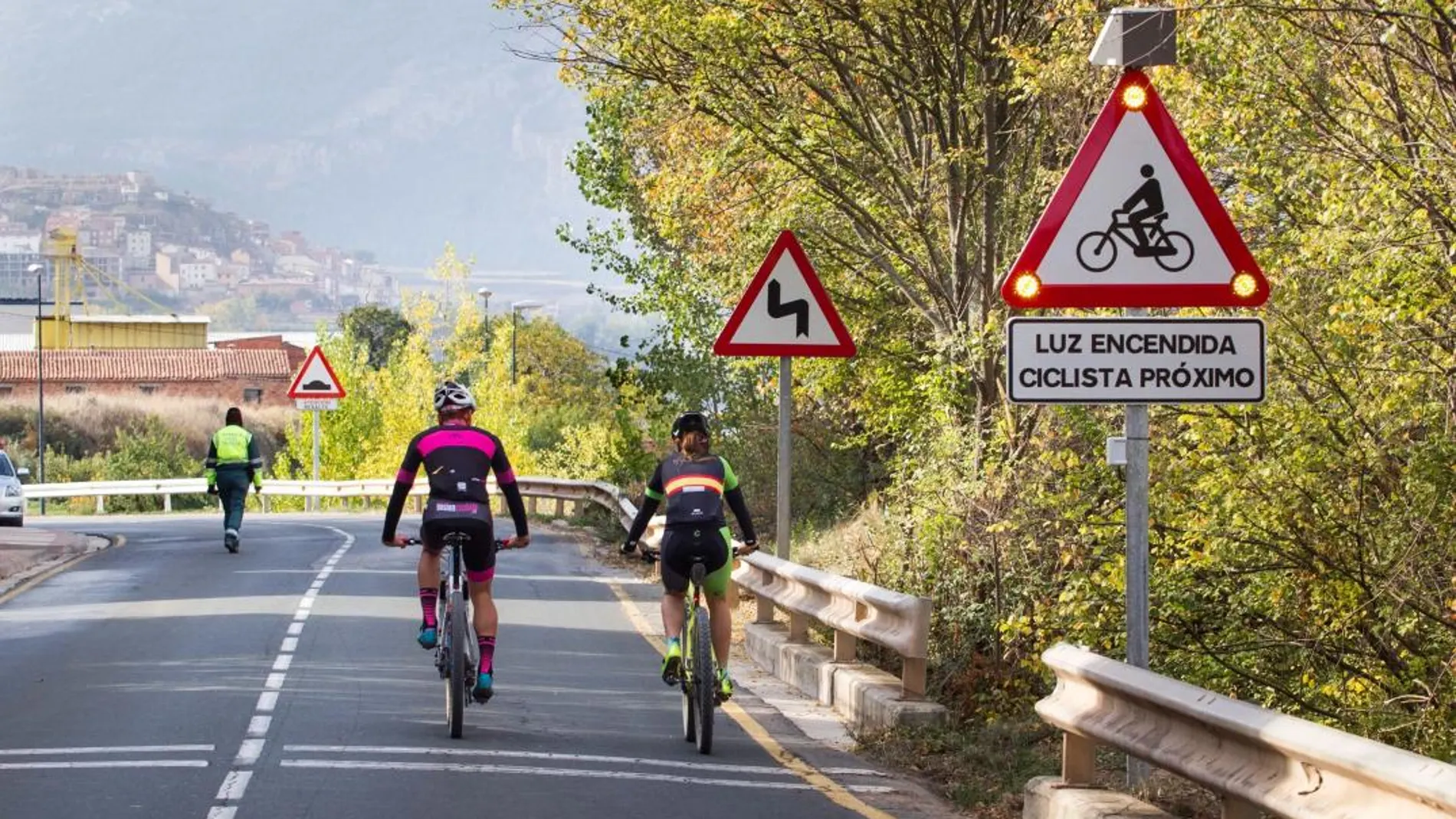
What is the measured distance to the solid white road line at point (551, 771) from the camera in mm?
10711

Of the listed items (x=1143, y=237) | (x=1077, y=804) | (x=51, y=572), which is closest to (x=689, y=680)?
(x=1077, y=804)

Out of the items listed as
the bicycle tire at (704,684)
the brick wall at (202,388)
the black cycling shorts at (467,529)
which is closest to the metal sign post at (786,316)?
the black cycling shorts at (467,529)

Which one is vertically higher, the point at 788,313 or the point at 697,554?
the point at 788,313

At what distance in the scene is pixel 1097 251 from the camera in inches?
314

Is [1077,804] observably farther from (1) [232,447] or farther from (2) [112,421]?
(2) [112,421]

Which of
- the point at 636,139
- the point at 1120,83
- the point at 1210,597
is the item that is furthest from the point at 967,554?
the point at 636,139

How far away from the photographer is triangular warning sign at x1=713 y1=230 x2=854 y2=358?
1505cm

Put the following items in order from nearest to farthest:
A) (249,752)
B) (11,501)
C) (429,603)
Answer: (249,752) < (429,603) < (11,501)

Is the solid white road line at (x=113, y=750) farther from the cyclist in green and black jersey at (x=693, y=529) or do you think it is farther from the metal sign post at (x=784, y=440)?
the metal sign post at (x=784, y=440)

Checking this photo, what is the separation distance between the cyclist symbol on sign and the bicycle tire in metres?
4.45

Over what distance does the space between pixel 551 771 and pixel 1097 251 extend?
4364 millimetres

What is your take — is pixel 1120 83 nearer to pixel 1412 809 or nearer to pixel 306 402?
pixel 1412 809

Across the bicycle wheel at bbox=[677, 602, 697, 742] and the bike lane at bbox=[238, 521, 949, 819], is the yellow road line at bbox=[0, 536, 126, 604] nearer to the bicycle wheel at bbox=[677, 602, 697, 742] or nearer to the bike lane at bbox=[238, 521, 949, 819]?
the bike lane at bbox=[238, 521, 949, 819]

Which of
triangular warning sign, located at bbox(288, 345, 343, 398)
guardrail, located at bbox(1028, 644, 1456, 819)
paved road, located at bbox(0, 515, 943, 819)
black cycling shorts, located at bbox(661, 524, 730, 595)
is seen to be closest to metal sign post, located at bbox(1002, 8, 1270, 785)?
guardrail, located at bbox(1028, 644, 1456, 819)
